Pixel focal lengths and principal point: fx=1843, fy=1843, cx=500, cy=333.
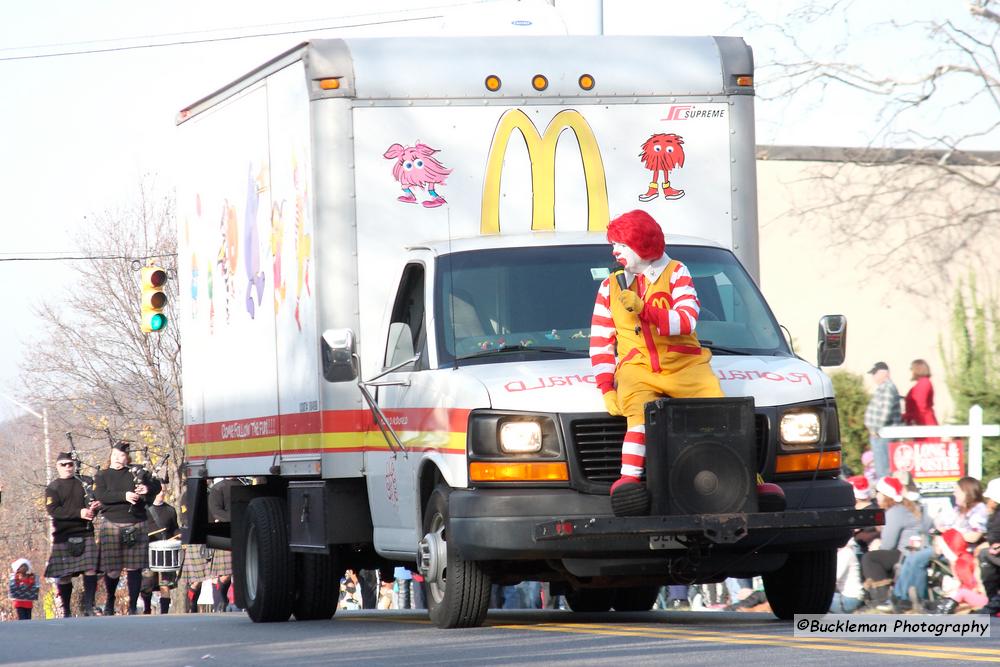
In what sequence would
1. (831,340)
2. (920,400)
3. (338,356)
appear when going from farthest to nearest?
1. (920,400)
2. (831,340)
3. (338,356)

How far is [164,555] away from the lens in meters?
22.0

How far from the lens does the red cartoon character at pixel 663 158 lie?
438 inches

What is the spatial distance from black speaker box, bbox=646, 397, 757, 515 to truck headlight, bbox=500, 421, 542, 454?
0.60 metres

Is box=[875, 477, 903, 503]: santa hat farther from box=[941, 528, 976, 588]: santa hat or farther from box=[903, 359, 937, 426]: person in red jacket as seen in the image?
box=[903, 359, 937, 426]: person in red jacket

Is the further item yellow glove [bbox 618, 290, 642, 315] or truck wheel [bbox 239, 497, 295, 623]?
truck wheel [bbox 239, 497, 295, 623]

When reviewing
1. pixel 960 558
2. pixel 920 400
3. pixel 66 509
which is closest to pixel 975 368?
pixel 920 400

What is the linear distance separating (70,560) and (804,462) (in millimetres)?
13316

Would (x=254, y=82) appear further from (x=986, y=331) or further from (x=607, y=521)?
(x=986, y=331)

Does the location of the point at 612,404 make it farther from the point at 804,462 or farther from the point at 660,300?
the point at 804,462

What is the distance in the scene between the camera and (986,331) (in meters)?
21.7

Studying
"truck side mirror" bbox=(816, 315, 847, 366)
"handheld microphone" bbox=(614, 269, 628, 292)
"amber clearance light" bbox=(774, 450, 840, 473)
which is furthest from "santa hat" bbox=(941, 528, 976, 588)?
"handheld microphone" bbox=(614, 269, 628, 292)

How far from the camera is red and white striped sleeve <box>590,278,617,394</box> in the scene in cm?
918

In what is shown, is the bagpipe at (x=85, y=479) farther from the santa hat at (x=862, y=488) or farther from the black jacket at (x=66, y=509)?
the santa hat at (x=862, y=488)

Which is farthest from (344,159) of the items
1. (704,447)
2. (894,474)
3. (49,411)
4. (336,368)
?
(49,411)
